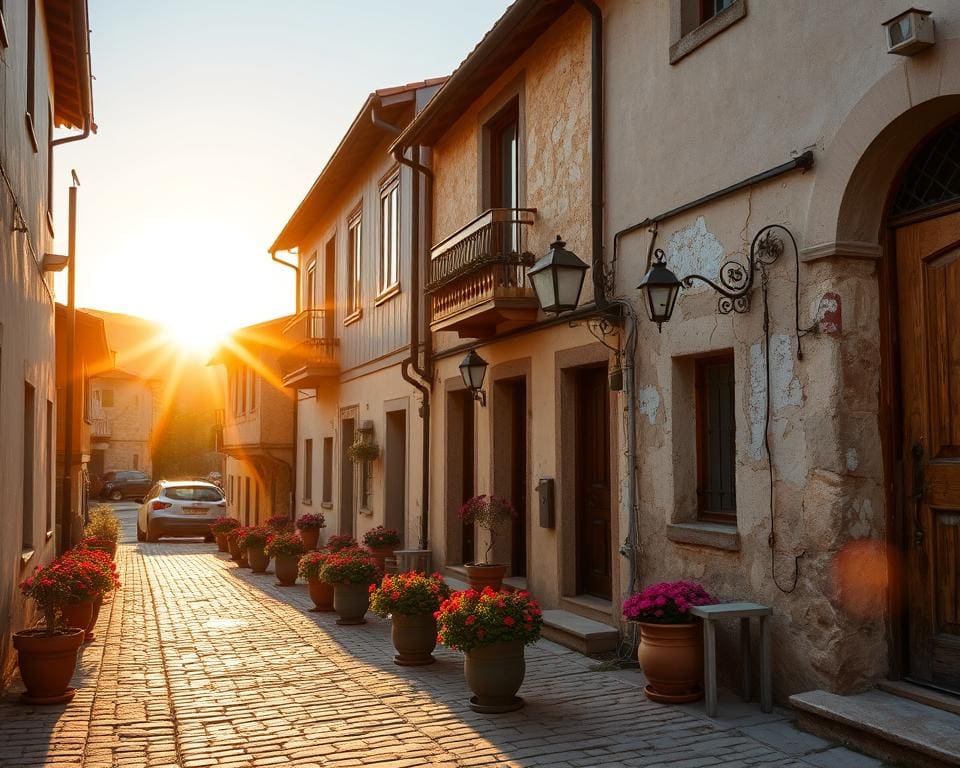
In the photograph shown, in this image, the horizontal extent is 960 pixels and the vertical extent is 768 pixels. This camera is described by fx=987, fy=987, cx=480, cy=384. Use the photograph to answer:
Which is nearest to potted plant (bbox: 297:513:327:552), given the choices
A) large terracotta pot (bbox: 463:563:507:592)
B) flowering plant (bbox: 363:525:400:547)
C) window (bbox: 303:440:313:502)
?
window (bbox: 303:440:313:502)

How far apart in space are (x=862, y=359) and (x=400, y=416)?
32.9 ft

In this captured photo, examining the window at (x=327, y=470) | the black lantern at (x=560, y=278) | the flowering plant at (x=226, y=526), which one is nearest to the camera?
the black lantern at (x=560, y=278)

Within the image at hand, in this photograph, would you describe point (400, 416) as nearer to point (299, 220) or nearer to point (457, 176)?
point (457, 176)

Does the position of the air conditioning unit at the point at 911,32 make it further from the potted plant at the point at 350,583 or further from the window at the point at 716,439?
the potted plant at the point at 350,583

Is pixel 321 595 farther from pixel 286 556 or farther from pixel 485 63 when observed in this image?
pixel 485 63

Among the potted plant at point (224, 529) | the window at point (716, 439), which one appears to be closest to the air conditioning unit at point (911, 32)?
the window at point (716, 439)

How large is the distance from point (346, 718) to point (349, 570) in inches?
159

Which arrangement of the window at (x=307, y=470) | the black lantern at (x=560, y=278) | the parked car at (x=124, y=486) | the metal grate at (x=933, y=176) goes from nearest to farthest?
the metal grate at (x=933, y=176)
the black lantern at (x=560, y=278)
the window at (x=307, y=470)
the parked car at (x=124, y=486)

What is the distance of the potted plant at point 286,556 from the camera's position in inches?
571

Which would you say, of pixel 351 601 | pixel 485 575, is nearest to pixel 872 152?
pixel 485 575

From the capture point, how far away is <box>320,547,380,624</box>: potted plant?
34.0ft

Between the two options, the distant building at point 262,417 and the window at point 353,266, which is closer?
the window at point 353,266

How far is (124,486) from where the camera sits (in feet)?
168

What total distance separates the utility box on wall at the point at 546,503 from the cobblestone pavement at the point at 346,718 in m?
1.21
